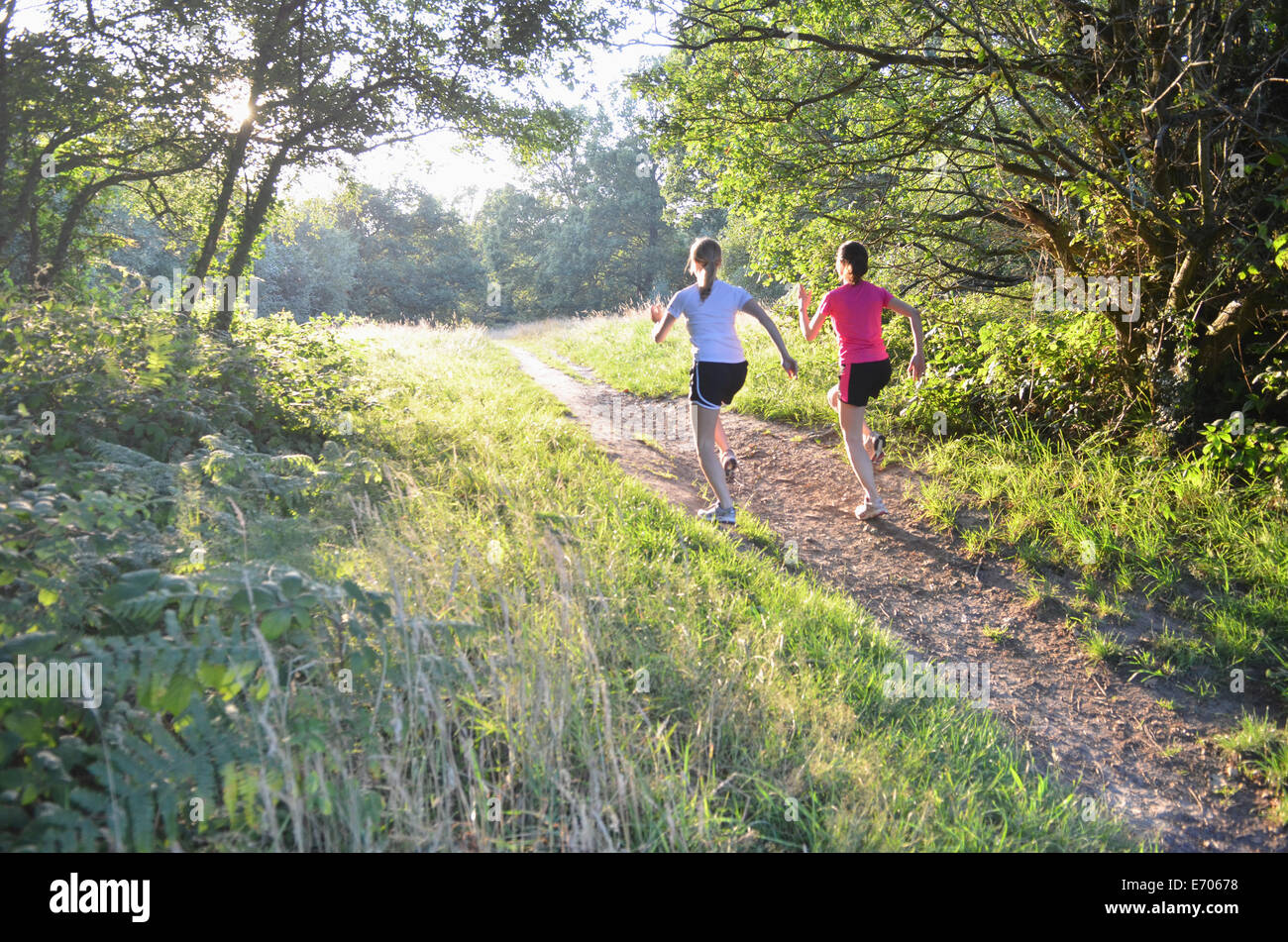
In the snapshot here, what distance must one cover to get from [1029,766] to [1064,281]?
18.4 ft

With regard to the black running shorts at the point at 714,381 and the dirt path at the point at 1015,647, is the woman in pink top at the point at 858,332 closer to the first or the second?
the black running shorts at the point at 714,381

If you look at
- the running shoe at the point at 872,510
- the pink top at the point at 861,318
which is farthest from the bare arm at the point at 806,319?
the running shoe at the point at 872,510

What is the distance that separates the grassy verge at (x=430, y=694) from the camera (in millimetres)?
2105

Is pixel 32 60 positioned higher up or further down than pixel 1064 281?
higher up

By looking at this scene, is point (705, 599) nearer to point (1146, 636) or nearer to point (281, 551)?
point (281, 551)

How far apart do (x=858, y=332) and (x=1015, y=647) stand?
287 centimetres

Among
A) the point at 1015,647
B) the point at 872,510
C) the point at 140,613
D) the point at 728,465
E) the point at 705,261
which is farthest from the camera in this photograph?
the point at 728,465

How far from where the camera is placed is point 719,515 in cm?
611

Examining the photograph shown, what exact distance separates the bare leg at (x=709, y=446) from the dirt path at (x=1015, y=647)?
46 cm

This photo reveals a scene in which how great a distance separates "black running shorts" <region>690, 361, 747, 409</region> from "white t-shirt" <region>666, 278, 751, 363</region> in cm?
6

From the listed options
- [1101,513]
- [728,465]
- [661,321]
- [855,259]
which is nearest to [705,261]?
[661,321]

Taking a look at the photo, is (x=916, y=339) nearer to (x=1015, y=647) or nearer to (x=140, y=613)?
(x=1015, y=647)

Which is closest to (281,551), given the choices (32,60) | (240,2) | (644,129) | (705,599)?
(705,599)
